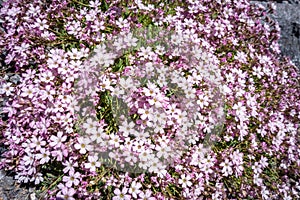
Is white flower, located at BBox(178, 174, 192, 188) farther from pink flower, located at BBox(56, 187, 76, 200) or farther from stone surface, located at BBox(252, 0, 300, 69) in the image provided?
stone surface, located at BBox(252, 0, 300, 69)

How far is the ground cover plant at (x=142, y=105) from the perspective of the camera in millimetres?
3215

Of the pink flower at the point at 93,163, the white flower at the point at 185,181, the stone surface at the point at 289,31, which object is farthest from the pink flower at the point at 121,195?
the stone surface at the point at 289,31

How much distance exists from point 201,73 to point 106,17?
138 cm

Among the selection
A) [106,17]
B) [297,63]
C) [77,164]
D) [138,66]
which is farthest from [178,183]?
[297,63]

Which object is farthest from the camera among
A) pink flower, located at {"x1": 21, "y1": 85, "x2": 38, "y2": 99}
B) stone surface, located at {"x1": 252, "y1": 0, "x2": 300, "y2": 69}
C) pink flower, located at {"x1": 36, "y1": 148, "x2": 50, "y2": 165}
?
stone surface, located at {"x1": 252, "y1": 0, "x2": 300, "y2": 69}

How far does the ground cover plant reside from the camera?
3215 millimetres

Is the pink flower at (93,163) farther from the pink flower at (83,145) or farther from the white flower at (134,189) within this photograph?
the white flower at (134,189)

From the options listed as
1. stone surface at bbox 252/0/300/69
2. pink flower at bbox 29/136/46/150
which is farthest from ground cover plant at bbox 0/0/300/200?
stone surface at bbox 252/0/300/69

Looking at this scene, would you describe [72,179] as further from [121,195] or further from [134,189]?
[134,189]

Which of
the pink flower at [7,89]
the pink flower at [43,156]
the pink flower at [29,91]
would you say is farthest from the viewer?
the pink flower at [7,89]

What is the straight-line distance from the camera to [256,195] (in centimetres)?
400

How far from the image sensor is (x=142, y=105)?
10.6 ft

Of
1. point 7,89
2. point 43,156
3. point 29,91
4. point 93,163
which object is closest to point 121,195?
point 93,163

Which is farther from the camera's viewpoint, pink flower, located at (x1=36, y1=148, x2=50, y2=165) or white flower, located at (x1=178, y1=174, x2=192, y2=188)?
white flower, located at (x1=178, y1=174, x2=192, y2=188)
